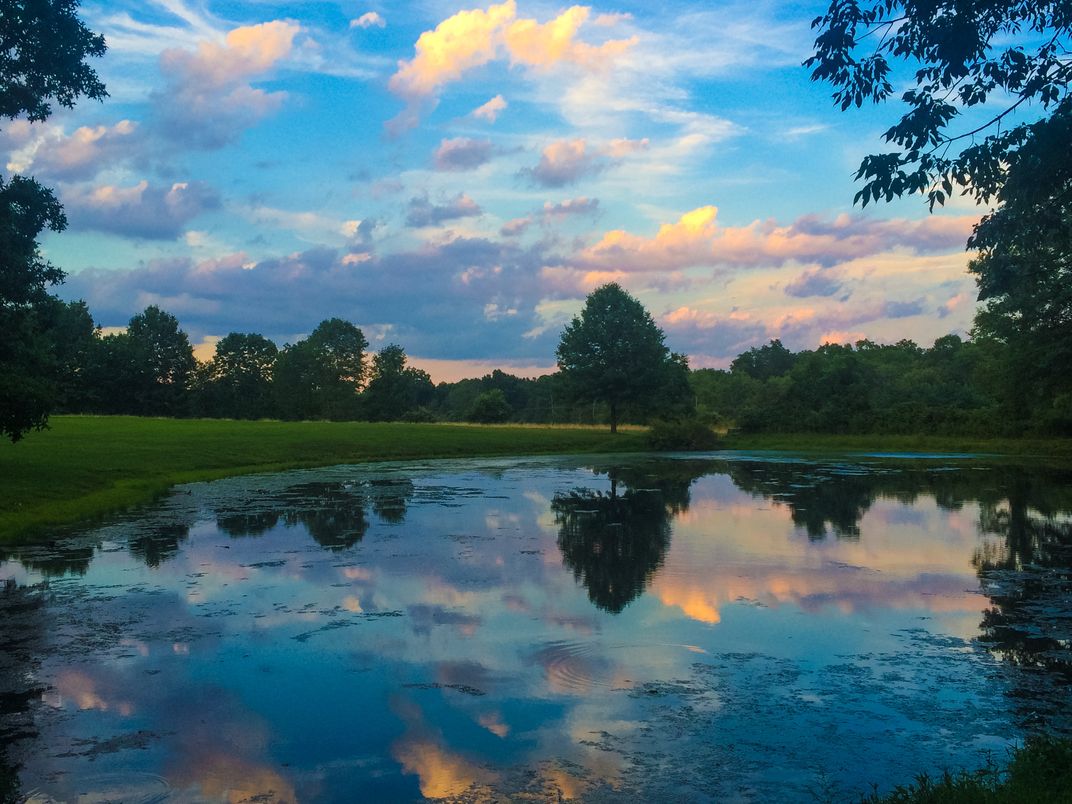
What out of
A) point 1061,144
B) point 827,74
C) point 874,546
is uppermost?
point 827,74

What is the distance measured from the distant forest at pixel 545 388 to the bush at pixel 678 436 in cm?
573

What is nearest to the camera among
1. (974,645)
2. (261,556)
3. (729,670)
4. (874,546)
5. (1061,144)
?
(1061,144)

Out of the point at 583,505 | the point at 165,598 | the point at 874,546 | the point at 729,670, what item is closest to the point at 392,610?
the point at 165,598

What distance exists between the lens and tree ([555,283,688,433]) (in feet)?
273

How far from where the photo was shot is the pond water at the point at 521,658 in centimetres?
750

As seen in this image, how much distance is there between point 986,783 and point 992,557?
45.3ft

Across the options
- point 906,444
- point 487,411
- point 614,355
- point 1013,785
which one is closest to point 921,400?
point 906,444

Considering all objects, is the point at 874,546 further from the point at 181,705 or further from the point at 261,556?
the point at 181,705

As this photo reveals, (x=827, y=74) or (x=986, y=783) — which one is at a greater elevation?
(x=827, y=74)

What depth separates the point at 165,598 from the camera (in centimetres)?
1439

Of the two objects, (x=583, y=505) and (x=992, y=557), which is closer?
(x=992, y=557)

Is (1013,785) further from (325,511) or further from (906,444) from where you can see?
(906,444)

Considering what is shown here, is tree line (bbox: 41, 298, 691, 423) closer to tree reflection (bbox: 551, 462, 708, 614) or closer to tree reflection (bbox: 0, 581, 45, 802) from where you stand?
tree reflection (bbox: 551, 462, 708, 614)

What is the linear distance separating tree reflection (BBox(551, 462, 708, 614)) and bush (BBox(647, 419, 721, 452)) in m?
32.3
